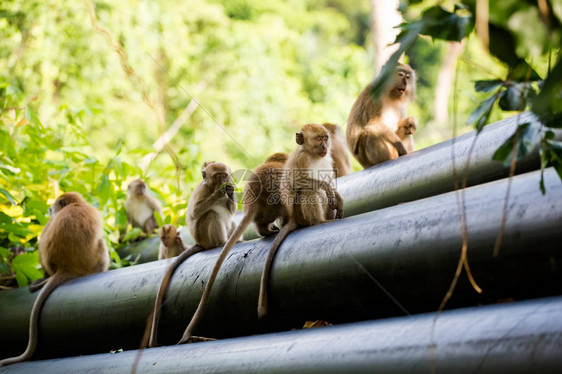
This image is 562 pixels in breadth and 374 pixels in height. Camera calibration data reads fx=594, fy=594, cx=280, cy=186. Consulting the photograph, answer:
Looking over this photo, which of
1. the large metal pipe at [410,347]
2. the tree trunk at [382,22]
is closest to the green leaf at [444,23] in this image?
the large metal pipe at [410,347]

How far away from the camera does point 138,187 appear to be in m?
7.58

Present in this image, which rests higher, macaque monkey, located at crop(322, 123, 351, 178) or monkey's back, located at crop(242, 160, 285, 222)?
monkey's back, located at crop(242, 160, 285, 222)

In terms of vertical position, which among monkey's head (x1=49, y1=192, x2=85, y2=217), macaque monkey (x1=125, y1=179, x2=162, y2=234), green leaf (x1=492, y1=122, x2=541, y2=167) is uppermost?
green leaf (x1=492, y1=122, x2=541, y2=167)

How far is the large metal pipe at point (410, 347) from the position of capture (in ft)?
6.05

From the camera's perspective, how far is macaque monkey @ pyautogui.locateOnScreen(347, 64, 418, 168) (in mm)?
5680

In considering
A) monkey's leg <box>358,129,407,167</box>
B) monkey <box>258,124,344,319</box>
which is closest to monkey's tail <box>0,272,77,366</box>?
monkey <box>258,124,344,319</box>

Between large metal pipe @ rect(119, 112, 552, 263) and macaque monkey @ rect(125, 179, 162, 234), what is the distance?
134 inches

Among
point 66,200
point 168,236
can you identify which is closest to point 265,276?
point 168,236

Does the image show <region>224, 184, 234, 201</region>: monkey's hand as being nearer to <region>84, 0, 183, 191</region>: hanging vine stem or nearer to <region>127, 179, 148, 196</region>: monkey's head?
<region>84, 0, 183, 191</region>: hanging vine stem

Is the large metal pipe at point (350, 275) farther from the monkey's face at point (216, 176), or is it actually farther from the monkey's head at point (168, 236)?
the monkey's head at point (168, 236)

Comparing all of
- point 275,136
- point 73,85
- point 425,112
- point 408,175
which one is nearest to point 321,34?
point 425,112

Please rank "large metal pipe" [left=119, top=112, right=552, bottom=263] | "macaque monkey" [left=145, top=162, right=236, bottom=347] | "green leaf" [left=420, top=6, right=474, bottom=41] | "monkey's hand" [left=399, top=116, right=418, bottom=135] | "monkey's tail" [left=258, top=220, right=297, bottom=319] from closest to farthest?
"green leaf" [left=420, top=6, right=474, bottom=41], "monkey's tail" [left=258, top=220, right=297, bottom=319], "large metal pipe" [left=119, top=112, right=552, bottom=263], "macaque monkey" [left=145, top=162, right=236, bottom=347], "monkey's hand" [left=399, top=116, right=418, bottom=135]

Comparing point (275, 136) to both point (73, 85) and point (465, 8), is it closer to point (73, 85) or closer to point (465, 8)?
point (73, 85)

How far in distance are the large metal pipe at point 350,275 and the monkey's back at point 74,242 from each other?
19.6 inches
